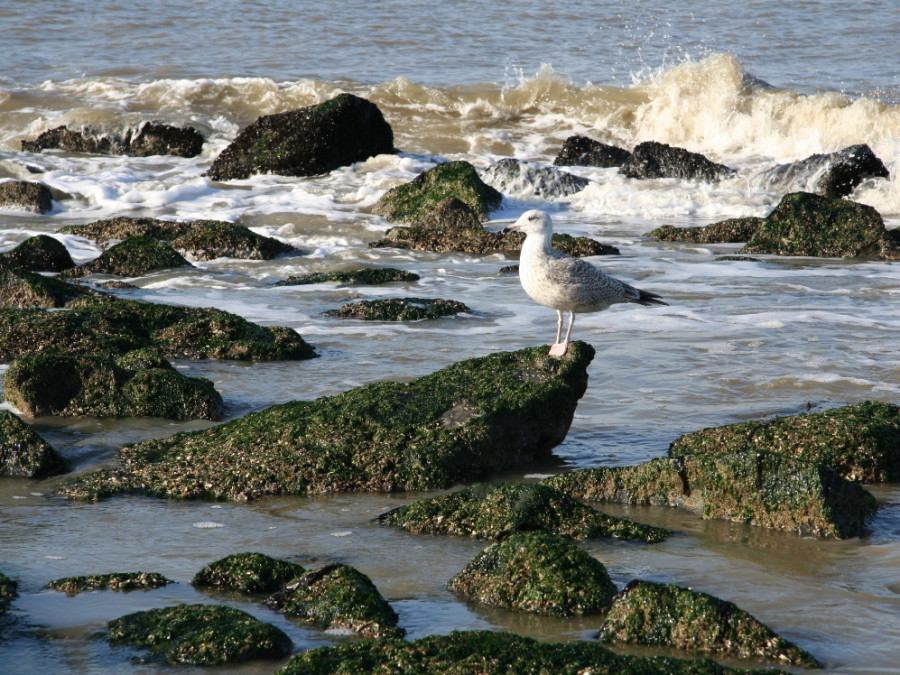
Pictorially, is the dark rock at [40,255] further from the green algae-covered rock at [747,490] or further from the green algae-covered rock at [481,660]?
the green algae-covered rock at [481,660]

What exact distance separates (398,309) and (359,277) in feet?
5.47

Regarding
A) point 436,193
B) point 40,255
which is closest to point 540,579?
point 40,255

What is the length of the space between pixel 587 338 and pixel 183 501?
14.3 ft

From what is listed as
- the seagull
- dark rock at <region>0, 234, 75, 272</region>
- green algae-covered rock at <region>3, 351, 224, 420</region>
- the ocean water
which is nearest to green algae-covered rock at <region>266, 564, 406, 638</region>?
the ocean water

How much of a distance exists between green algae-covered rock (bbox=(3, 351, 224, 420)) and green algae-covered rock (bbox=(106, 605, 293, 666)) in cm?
293

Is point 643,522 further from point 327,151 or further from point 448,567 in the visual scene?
point 327,151

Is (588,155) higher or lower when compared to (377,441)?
higher

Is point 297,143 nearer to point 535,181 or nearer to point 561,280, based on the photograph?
point 535,181

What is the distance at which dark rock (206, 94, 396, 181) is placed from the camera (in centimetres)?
1695

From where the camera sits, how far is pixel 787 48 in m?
25.8

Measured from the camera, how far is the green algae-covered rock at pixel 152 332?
7.52 m

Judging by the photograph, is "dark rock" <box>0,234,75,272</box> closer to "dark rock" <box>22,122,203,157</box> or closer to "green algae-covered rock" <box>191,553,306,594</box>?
"green algae-covered rock" <box>191,553,306,594</box>

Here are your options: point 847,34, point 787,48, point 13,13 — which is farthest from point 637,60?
point 13,13

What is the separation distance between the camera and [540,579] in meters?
3.96
